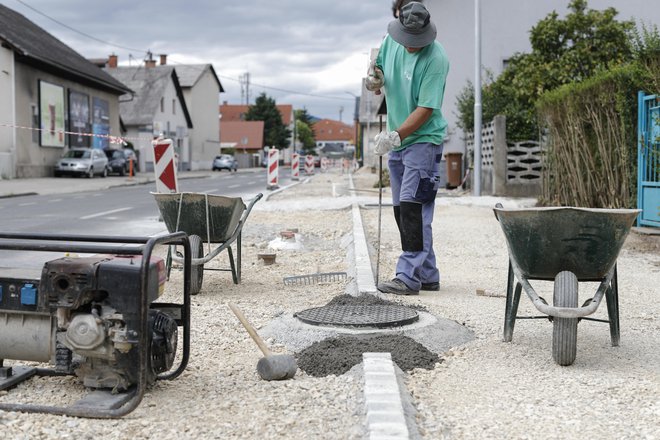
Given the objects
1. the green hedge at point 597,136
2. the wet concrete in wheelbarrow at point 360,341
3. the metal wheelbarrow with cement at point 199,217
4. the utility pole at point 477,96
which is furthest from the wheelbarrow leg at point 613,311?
the utility pole at point 477,96

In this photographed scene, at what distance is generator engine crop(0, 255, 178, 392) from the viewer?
10.5 feet

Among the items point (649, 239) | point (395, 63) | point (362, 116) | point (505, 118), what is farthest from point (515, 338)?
point (362, 116)

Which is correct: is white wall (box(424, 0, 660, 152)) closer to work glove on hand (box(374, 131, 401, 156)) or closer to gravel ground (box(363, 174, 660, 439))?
gravel ground (box(363, 174, 660, 439))

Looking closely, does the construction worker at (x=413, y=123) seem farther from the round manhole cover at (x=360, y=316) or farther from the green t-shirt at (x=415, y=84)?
the round manhole cover at (x=360, y=316)

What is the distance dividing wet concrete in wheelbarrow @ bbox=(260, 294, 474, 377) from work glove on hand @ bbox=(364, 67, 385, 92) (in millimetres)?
1896

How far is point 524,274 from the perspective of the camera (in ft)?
14.3

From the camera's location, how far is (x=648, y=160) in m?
10.4

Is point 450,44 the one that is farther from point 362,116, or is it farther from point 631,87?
point 362,116

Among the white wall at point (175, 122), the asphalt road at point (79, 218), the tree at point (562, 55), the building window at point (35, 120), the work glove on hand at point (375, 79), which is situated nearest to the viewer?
the work glove on hand at point (375, 79)

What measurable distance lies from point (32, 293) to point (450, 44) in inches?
895

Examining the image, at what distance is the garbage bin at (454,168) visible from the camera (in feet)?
76.6

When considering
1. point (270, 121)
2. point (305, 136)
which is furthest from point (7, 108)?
point (305, 136)

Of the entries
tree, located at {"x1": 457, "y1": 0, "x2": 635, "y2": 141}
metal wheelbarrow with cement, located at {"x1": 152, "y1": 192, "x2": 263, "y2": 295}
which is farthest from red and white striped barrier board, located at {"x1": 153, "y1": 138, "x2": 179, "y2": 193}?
tree, located at {"x1": 457, "y1": 0, "x2": 635, "y2": 141}

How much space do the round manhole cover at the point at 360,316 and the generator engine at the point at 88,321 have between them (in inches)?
51.9
